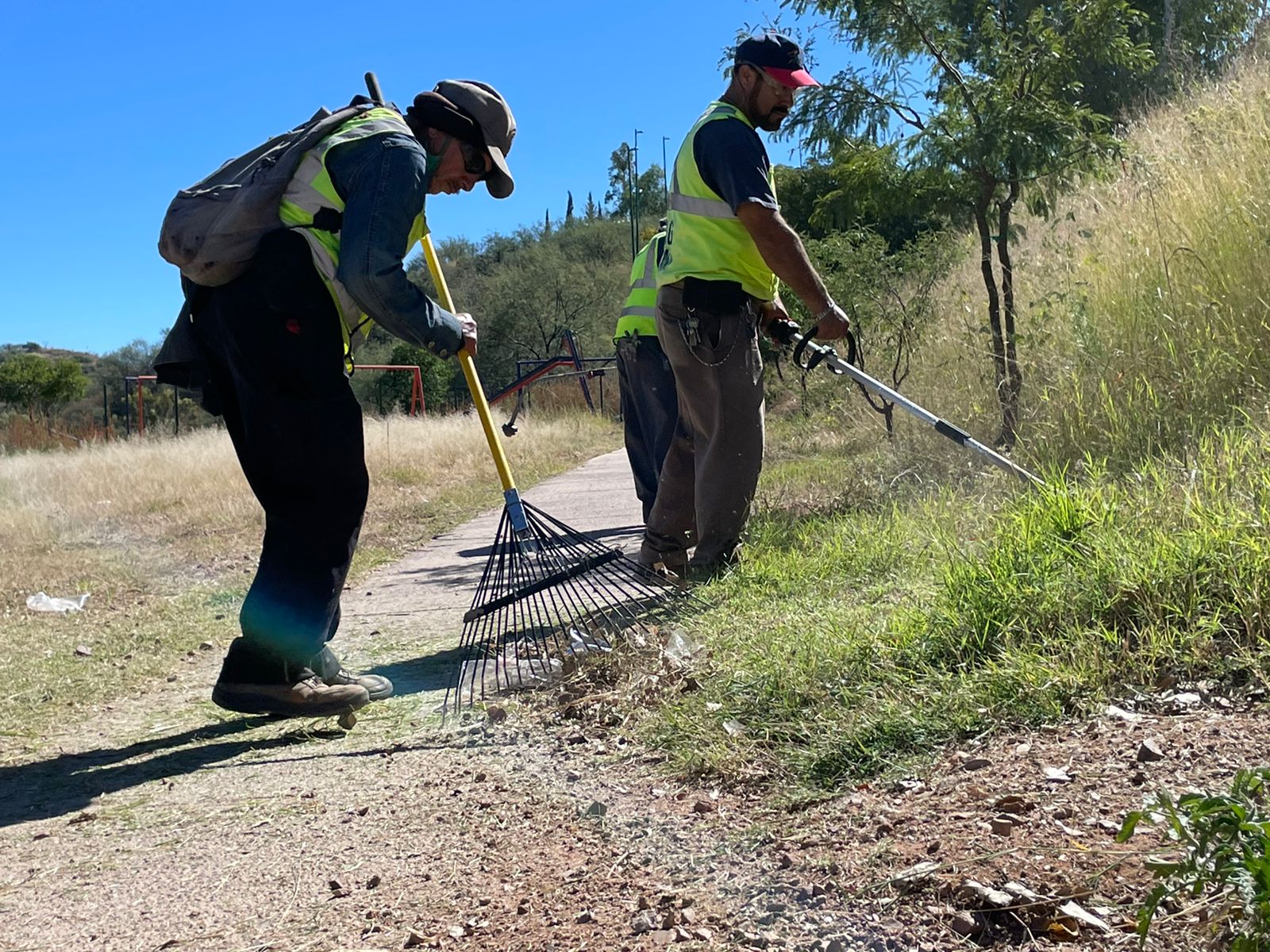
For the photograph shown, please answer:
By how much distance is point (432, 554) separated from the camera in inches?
298

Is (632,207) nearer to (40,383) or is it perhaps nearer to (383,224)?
(40,383)

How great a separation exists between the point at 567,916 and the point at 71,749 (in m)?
2.14

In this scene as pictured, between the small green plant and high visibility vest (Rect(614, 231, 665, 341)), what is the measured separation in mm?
4340

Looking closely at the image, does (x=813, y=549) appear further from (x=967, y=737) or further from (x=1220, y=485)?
(x=967, y=737)

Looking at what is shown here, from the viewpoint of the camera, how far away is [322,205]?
325 centimetres

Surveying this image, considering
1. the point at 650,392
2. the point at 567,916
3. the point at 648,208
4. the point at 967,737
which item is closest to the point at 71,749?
the point at 567,916

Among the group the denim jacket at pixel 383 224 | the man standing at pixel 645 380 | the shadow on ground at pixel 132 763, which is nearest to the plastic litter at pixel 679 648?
the shadow on ground at pixel 132 763

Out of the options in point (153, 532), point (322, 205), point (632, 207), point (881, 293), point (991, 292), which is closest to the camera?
point (322, 205)

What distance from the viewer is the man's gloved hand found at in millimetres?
3482

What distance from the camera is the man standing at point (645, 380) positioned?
577 cm

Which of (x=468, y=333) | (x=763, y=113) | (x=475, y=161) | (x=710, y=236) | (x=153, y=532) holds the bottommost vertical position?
(x=153, y=532)

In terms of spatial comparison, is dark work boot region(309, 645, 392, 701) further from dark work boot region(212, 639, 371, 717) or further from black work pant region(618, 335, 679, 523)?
black work pant region(618, 335, 679, 523)

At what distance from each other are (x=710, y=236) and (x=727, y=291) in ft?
0.78

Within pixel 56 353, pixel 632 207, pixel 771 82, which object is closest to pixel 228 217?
pixel 771 82
